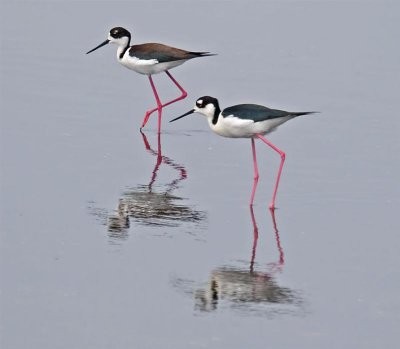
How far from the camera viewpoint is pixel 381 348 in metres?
7.73

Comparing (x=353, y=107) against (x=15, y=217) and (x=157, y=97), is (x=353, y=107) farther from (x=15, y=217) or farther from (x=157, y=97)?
(x=15, y=217)

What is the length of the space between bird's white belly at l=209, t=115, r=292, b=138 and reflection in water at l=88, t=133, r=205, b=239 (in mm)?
Result: 714

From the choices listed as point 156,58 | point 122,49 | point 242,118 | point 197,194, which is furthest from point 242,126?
point 122,49

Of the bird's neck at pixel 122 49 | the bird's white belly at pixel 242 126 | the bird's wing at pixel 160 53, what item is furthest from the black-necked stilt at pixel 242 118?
the bird's neck at pixel 122 49

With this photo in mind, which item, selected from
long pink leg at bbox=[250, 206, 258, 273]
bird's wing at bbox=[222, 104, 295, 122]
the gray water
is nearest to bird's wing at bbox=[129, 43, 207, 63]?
the gray water

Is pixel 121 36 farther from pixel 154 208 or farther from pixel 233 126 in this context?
pixel 154 208

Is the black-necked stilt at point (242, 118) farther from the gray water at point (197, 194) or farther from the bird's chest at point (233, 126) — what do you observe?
the gray water at point (197, 194)

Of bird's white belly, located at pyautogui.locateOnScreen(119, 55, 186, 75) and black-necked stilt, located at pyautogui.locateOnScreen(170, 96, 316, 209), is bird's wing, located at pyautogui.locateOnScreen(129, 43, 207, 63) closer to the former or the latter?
bird's white belly, located at pyautogui.locateOnScreen(119, 55, 186, 75)

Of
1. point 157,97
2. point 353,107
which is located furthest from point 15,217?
point 353,107

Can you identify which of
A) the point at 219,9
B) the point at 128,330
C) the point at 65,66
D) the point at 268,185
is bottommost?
the point at 128,330

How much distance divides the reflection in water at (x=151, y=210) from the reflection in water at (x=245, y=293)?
1.19 metres

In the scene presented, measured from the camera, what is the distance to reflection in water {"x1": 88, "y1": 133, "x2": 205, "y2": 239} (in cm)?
1023

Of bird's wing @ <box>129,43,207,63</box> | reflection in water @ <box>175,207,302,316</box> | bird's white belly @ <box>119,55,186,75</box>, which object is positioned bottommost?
reflection in water @ <box>175,207,302,316</box>

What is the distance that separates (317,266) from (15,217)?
2.61 metres
